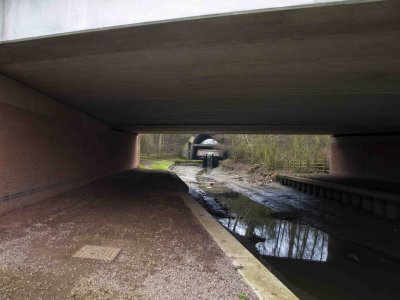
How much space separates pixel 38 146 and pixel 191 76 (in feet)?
14.3

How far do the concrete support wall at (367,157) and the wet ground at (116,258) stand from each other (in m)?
12.4

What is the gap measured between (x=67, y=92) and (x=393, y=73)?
7112mm

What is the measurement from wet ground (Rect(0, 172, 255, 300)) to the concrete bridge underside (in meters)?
1.56

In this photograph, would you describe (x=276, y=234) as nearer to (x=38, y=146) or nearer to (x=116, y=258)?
(x=116, y=258)

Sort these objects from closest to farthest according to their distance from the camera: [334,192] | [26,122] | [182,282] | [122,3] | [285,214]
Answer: [182,282]
[122,3]
[26,122]
[285,214]
[334,192]

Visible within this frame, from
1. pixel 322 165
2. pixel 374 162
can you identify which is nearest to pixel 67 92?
pixel 374 162

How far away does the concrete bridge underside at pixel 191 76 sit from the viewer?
13.2 feet

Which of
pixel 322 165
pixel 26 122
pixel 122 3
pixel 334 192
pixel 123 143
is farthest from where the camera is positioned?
pixel 322 165

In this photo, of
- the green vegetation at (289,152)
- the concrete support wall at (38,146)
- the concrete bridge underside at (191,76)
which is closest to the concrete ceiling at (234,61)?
the concrete bridge underside at (191,76)

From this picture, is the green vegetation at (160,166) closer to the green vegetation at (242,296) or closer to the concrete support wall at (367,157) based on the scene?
the concrete support wall at (367,157)

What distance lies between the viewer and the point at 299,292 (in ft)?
19.8

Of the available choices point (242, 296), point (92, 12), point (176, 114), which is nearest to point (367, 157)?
point (176, 114)

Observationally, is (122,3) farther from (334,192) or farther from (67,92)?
(334,192)

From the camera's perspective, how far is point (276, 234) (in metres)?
10.3
